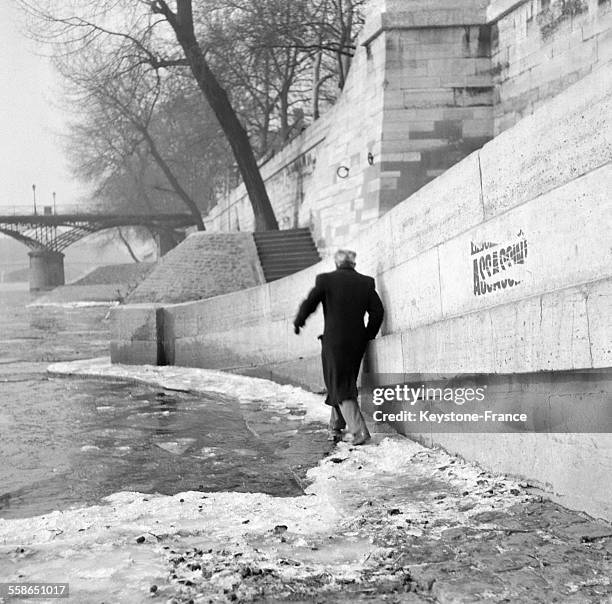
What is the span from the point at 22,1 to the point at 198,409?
17.0 meters

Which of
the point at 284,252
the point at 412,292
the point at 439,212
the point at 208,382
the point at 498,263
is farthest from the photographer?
the point at 284,252

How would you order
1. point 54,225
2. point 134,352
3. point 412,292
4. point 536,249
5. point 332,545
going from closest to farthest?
1. point 332,545
2. point 536,249
3. point 412,292
4. point 134,352
5. point 54,225

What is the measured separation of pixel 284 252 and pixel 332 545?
59.8ft

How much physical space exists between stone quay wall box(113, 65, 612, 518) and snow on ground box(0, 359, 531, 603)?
0.43 m

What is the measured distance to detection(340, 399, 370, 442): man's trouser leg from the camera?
6.40 m

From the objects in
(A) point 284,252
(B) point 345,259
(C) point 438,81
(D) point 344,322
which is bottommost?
(D) point 344,322

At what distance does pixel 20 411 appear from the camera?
8.91 meters

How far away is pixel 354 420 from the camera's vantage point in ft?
21.0

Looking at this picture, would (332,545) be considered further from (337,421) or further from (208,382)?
(208,382)

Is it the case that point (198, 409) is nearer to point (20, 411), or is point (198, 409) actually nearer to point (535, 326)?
point (20, 411)

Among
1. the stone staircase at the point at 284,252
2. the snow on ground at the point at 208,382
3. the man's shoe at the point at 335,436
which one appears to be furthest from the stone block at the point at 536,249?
the stone staircase at the point at 284,252

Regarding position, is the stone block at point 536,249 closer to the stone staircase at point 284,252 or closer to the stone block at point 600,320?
the stone block at point 600,320

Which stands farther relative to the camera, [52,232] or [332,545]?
[52,232]

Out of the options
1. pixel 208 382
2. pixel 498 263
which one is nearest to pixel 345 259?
A: pixel 498 263
